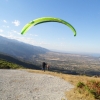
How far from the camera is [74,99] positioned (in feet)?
48.8

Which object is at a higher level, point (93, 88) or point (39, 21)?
point (39, 21)

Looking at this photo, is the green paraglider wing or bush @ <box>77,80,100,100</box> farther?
bush @ <box>77,80,100,100</box>

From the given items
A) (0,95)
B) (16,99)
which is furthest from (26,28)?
(0,95)

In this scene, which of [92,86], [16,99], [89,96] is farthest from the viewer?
[92,86]

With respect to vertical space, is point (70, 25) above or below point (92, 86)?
above

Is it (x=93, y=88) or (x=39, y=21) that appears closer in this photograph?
(x=39, y=21)

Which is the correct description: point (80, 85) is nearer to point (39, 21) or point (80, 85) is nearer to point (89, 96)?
point (89, 96)

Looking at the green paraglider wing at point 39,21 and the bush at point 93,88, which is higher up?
the green paraglider wing at point 39,21

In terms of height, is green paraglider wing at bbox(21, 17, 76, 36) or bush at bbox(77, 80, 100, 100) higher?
green paraglider wing at bbox(21, 17, 76, 36)

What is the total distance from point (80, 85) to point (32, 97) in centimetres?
605

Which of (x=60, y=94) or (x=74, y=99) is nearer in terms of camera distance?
(x=74, y=99)

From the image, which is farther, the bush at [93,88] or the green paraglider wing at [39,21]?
the bush at [93,88]

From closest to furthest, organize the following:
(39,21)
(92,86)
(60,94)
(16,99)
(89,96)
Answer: (39,21) → (16,99) → (89,96) → (60,94) → (92,86)

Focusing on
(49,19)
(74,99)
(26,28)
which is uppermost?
(49,19)
